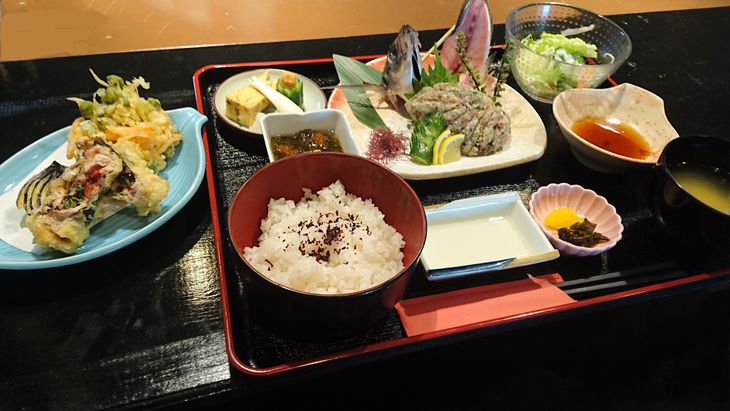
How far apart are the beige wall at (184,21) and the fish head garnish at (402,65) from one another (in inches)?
43.1

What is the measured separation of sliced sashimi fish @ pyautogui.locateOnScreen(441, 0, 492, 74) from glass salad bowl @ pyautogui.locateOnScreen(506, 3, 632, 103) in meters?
0.16

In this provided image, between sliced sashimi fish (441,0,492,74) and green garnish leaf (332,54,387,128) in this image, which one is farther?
sliced sashimi fish (441,0,492,74)

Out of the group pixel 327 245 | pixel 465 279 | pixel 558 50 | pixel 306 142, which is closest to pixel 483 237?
pixel 465 279

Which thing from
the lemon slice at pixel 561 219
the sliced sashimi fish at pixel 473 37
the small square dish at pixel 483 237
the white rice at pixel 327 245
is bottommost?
the lemon slice at pixel 561 219

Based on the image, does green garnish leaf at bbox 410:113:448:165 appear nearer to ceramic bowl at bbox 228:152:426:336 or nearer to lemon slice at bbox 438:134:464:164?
lemon slice at bbox 438:134:464:164

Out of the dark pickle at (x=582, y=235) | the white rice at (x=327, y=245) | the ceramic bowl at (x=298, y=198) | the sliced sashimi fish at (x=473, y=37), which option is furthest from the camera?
Result: the sliced sashimi fish at (x=473, y=37)

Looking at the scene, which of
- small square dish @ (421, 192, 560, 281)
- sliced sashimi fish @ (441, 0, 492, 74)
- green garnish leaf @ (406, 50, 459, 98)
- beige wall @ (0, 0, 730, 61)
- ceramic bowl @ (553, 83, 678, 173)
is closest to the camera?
small square dish @ (421, 192, 560, 281)

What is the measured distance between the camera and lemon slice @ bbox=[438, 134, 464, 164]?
2219 millimetres

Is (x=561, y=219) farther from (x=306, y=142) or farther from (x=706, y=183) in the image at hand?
(x=306, y=142)

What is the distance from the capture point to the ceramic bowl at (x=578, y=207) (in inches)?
77.1

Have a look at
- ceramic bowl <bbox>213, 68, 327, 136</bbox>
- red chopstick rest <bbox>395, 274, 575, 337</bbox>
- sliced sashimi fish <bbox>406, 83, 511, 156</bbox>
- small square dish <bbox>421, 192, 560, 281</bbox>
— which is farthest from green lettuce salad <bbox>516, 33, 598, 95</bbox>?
red chopstick rest <bbox>395, 274, 575, 337</bbox>

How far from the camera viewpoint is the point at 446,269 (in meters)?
1.67

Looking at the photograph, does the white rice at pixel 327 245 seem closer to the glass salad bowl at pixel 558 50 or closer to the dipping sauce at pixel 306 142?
the dipping sauce at pixel 306 142

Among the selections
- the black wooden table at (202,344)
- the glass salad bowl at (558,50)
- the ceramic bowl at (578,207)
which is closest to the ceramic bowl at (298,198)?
the black wooden table at (202,344)
